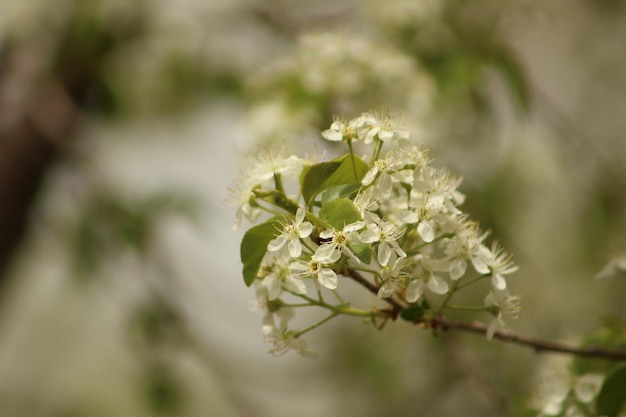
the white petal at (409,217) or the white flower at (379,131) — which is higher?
the white flower at (379,131)

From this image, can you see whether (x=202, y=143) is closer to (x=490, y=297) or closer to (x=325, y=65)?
(x=325, y=65)

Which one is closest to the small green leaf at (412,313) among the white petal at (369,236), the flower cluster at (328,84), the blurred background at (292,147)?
the white petal at (369,236)

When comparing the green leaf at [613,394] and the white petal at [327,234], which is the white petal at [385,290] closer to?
the white petal at [327,234]

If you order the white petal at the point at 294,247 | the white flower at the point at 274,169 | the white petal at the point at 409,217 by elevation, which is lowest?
the white petal at the point at 294,247

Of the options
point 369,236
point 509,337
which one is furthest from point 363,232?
point 509,337

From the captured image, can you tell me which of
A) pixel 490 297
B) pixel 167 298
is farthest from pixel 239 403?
pixel 490 297

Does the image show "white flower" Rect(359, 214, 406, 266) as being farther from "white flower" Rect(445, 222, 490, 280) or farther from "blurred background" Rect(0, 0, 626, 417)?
"blurred background" Rect(0, 0, 626, 417)

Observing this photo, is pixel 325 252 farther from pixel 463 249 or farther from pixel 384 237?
pixel 463 249
